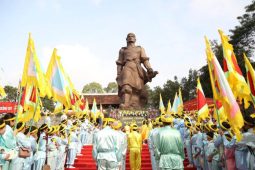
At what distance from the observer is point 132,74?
17781 millimetres

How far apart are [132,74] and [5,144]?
42.1 ft

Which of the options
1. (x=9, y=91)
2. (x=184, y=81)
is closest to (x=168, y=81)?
(x=184, y=81)

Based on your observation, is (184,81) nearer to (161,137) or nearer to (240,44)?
(240,44)

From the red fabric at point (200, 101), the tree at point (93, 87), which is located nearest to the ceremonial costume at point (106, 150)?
the red fabric at point (200, 101)

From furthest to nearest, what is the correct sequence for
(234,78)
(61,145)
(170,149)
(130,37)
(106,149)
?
(130,37), (61,145), (106,149), (170,149), (234,78)

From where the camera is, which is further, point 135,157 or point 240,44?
point 240,44

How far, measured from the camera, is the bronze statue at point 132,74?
17406 mm

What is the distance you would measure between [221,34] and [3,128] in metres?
4.47

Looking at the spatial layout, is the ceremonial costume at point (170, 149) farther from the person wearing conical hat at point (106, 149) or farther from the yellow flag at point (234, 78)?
the yellow flag at point (234, 78)

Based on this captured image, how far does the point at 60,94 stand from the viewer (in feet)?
25.2

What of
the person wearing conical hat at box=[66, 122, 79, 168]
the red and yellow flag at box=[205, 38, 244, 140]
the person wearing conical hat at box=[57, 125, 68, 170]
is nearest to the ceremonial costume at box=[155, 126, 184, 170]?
the red and yellow flag at box=[205, 38, 244, 140]

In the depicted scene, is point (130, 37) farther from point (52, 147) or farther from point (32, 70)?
point (32, 70)

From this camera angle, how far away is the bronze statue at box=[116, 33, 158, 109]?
57.1 feet

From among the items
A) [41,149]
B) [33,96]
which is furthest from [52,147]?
[33,96]
